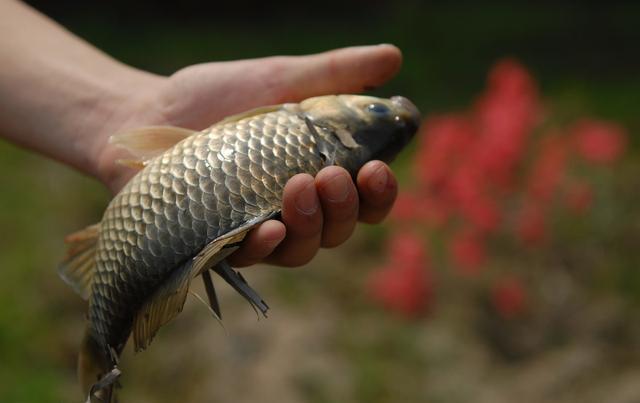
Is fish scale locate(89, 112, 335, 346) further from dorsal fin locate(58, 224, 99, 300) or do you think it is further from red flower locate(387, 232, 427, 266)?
red flower locate(387, 232, 427, 266)

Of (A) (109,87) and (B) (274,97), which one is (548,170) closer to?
(B) (274,97)

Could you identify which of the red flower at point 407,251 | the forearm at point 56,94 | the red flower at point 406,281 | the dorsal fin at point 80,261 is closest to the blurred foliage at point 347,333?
the red flower at point 406,281

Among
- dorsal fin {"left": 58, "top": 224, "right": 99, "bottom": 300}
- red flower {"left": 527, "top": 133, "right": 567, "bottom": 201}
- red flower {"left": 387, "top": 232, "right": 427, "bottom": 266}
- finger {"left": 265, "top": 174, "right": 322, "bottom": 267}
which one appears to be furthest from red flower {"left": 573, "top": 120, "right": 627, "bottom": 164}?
dorsal fin {"left": 58, "top": 224, "right": 99, "bottom": 300}

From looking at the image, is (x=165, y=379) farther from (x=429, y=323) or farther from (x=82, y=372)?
(x=82, y=372)

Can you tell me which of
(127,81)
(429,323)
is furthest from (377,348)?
(127,81)

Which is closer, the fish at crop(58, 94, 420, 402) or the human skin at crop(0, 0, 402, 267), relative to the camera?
the fish at crop(58, 94, 420, 402)

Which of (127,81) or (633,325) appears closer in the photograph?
(127,81)
